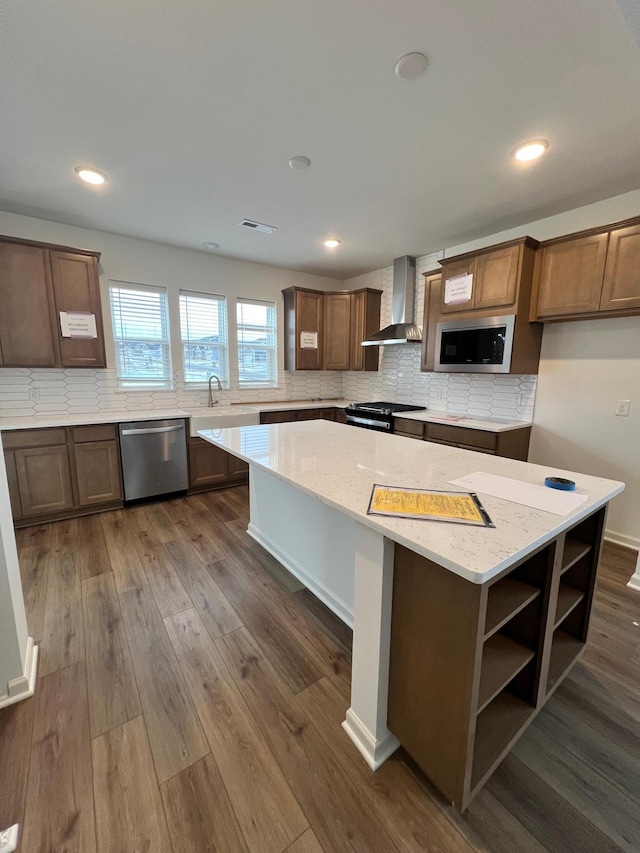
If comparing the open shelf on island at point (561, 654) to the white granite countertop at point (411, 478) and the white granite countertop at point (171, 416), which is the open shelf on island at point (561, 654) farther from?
the white granite countertop at point (171, 416)

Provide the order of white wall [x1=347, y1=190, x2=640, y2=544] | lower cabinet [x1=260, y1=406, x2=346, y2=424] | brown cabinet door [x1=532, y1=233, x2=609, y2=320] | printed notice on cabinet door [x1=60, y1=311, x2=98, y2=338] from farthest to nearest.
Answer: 1. lower cabinet [x1=260, y1=406, x2=346, y2=424]
2. printed notice on cabinet door [x1=60, y1=311, x2=98, y2=338]
3. white wall [x1=347, y1=190, x2=640, y2=544]
4. brown cabinet door [x1=532, y1=233, x2=609, y2=320]

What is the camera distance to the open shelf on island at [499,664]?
1032mm

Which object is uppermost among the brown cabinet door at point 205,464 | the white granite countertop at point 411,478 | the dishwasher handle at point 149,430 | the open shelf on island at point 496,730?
the white granite countertop at point 411,478

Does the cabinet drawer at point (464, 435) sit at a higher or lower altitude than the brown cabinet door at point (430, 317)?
lower

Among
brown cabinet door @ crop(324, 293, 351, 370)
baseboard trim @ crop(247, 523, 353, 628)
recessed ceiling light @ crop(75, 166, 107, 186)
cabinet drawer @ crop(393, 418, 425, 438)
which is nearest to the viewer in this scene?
baseboard trim @ crop(247, 523, 353, 628)

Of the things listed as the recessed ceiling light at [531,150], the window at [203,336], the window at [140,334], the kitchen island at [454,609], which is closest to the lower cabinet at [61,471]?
the window at [140,334]

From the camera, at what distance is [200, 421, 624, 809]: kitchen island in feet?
3.06

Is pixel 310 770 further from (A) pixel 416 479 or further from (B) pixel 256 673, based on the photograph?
(A) pixel 416 479

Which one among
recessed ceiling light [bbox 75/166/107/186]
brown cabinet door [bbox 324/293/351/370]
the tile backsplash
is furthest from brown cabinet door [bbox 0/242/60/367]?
brown cabinet door [bbox 324/293/351/370]

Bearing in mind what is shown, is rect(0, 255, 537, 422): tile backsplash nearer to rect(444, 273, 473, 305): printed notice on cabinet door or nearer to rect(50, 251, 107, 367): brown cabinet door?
rect(50, 251, 107, 367): brown cabinet door

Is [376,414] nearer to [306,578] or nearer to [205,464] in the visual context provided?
[205,464]

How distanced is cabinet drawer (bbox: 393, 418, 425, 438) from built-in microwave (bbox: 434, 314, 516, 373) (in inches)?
24.0

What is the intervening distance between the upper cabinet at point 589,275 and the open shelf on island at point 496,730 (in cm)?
256

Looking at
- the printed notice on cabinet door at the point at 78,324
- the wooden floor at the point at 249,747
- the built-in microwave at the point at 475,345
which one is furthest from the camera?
the printed notice on cabinet door at the point at 78,324
